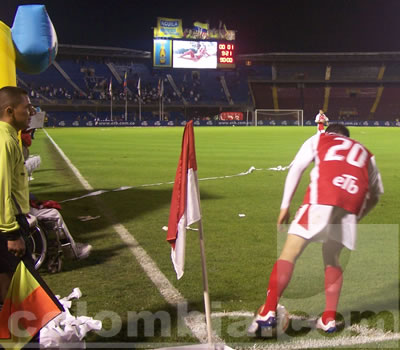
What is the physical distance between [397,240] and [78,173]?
1173 cm

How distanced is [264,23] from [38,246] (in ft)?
268

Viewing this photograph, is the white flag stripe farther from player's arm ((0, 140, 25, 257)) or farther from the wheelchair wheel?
the wheelchair wheel

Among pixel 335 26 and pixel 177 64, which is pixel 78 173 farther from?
pixel 335 26

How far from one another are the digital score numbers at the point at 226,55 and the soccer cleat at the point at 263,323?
69526 mm

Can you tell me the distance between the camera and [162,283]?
5.02 m

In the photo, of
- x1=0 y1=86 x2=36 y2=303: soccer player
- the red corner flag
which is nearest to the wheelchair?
x1=0 y1=86 x2=36 y2=303: soccer player

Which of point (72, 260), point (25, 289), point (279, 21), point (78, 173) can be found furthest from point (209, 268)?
point (279, 21)

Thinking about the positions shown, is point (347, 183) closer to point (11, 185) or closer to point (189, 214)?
point (189, 214)

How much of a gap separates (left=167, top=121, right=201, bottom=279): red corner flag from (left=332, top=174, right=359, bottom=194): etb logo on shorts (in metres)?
1.00

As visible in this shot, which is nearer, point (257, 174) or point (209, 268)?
point (209, 268)

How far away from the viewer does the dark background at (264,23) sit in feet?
251

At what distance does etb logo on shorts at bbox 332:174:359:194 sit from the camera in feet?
11.1

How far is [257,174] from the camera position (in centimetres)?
1418

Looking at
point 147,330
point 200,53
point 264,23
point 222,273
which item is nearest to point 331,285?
point 147,330
